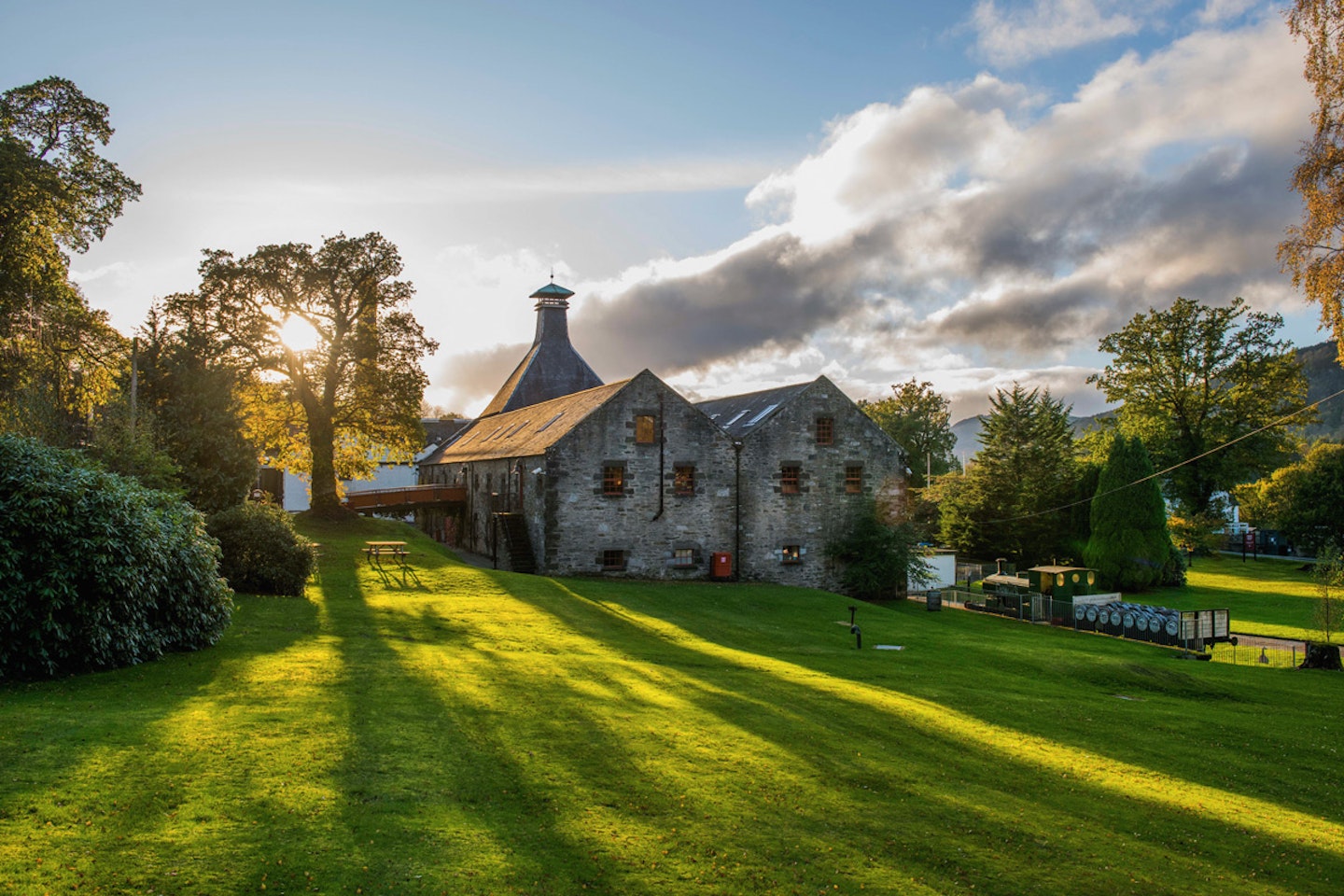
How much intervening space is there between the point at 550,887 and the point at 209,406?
81.1 ft

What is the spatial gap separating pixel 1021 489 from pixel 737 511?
20.3 meters

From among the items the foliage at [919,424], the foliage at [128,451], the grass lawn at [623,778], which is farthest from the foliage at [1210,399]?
the foliage at [128,451]

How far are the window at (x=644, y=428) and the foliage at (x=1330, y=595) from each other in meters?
24.6

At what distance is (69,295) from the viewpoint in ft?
102

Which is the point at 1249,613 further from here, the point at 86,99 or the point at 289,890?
the point at 86,99

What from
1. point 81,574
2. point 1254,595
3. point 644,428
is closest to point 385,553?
point 644,428

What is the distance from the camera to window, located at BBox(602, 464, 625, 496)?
35.2 meters

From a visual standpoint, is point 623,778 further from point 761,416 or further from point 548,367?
point 548,367

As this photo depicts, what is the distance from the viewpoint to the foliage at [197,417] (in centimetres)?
2652

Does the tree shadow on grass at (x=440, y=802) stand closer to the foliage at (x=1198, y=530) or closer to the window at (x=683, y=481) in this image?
the window at (x=683, y=481)

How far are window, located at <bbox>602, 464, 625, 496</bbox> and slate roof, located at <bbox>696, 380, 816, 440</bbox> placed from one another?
17.2ft

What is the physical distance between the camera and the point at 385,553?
3169 centimetres

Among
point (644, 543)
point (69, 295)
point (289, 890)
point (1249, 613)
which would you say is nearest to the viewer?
point (289, 890)

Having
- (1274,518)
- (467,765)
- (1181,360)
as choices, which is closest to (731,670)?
(467,765)
